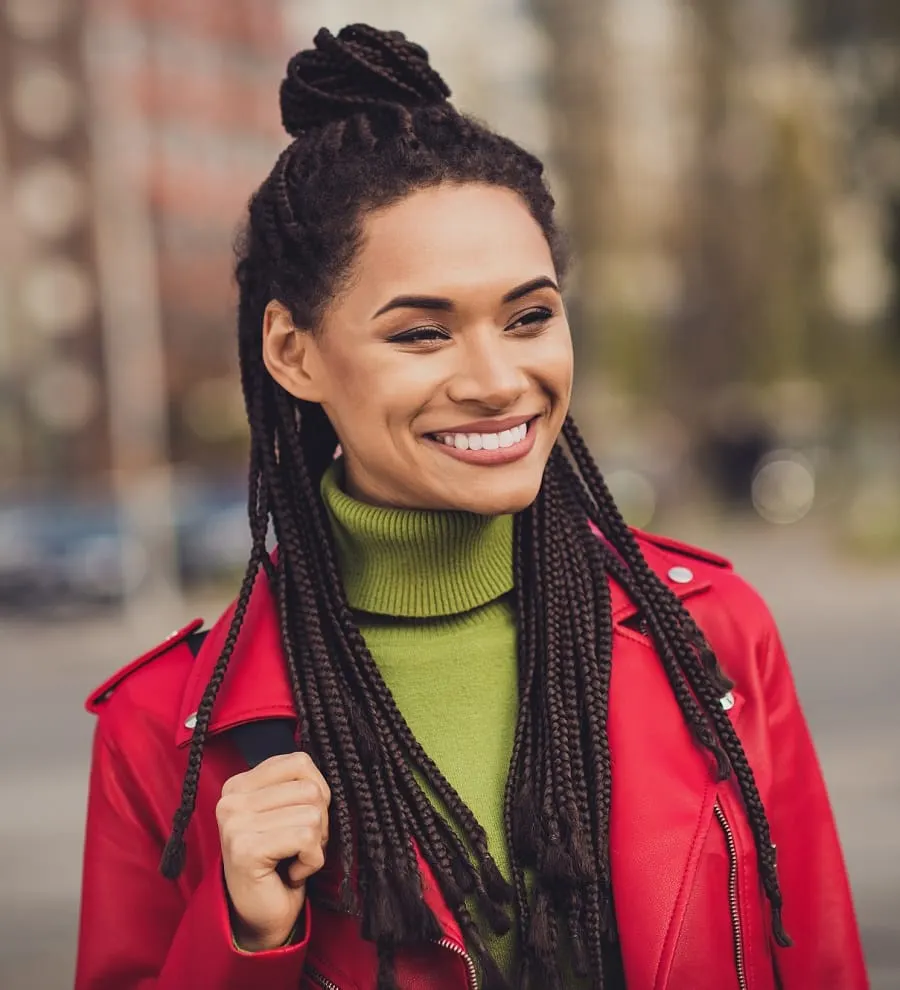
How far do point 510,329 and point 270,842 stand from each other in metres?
0.71

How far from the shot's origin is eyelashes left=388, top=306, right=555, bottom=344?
166 cm

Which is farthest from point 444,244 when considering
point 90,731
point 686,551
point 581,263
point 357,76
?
point 581,263

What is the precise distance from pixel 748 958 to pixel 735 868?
0.12m

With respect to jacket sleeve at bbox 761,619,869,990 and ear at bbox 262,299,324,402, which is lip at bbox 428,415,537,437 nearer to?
ear at bbox 262,299,324,402

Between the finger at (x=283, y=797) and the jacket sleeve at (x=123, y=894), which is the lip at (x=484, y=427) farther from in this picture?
the jacket sleeve at (x=123, y=894)

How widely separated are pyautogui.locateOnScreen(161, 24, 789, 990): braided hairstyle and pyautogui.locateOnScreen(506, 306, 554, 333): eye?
18 centimetres

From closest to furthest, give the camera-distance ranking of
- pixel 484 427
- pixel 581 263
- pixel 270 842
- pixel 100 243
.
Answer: pixel 270 842
pixel 484 427
pixel 581 263
pixel 100 243

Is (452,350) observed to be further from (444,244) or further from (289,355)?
(289,355)

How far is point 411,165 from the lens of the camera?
1699 mm

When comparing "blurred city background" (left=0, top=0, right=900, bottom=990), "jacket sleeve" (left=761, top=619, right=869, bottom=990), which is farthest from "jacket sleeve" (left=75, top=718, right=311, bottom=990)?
"blurred city background" (left=0, top=0, right=900, bottom=990)

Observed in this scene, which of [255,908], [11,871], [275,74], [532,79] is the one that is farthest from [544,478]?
[275,74]

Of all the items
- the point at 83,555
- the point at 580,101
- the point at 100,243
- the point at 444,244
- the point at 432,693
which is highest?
the point at 580,101

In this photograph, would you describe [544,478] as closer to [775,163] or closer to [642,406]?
[775,163]

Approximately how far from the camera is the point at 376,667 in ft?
5.98
